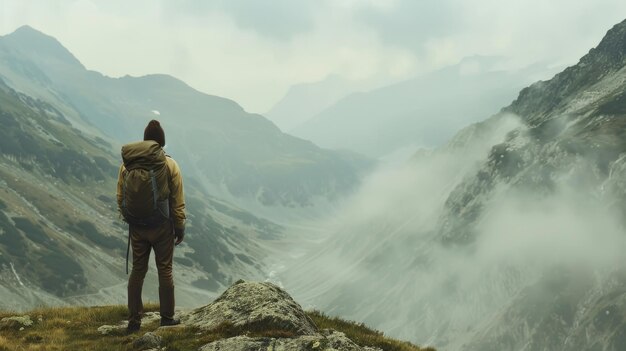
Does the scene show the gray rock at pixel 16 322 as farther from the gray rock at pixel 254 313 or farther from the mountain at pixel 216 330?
the gray rock at pixel 254 313

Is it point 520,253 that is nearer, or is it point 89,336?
point 89,336

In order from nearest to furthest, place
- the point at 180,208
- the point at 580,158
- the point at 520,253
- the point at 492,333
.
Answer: the point at 180,208 < the point at 492,333 < the point at 580,158 < the point at 520,253

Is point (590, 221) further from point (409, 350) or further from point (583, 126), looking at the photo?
point (409, 350)

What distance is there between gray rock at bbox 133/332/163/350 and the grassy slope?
16cm

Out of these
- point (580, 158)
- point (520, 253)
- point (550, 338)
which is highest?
point (580, 158)

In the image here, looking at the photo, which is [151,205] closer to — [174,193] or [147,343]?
[174,193]

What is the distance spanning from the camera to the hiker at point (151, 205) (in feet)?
35.9

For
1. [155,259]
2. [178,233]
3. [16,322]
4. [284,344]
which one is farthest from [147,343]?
[16,322]

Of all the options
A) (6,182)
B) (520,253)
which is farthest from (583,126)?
(6,182)

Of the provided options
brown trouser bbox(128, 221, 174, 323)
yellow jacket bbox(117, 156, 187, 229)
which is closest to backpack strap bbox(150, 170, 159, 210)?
yellow jacket bbox(117, 156, 187, 229)

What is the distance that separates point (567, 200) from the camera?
607ft

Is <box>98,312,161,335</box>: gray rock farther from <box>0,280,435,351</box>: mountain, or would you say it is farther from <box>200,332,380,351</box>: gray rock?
<box>200,332,380,351</box>: gray rock

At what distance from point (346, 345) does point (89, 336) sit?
258 inches

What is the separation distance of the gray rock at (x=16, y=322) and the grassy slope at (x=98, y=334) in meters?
0.14
